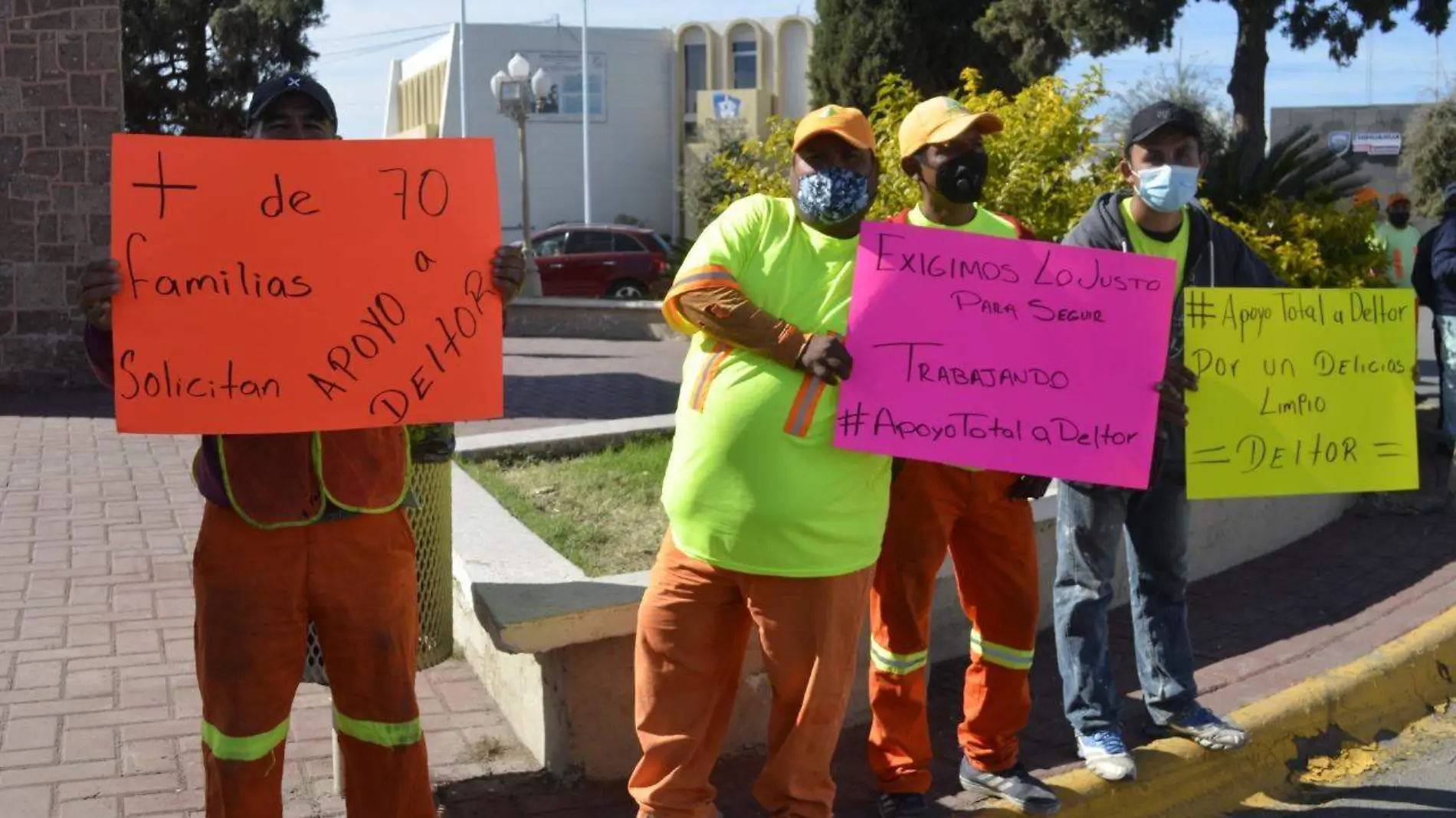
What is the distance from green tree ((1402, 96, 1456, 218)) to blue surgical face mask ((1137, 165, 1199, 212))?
40.0 metres

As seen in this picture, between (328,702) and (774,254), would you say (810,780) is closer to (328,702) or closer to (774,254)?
(774,254)

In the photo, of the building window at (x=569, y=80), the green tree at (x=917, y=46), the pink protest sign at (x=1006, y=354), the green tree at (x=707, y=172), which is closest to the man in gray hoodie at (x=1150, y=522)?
the pink protest sign at (x=1006, y=354)

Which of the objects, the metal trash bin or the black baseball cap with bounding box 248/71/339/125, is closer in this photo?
the black baseball cap with bounding box 248/71/339/125

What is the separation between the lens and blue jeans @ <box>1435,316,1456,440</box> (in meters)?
8.60

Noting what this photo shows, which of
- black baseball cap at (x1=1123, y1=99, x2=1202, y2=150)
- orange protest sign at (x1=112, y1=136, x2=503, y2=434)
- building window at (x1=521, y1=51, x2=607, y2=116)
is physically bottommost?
orange protest sign at (x1=112, y1=136, x2=503, y2=434)

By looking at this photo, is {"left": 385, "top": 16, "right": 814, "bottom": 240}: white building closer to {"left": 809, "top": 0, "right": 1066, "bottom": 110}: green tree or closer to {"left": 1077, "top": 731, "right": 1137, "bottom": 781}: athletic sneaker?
{"left": 809, "top": 0, "right": 1066, "bottom": 110}: green tree

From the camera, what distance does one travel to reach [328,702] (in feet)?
16.4

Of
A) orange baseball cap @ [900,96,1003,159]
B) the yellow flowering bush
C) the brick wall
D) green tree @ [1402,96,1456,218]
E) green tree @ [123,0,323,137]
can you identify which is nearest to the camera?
orange baseball cap @ [900,96,1003,159]

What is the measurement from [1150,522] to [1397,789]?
51.8 inches

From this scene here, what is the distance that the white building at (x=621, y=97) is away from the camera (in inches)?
2008

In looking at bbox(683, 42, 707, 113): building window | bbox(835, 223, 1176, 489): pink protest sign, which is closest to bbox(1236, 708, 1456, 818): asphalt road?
bbox(835, 223, 1176, 489): pink protest sign

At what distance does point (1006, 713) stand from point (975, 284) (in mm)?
1269

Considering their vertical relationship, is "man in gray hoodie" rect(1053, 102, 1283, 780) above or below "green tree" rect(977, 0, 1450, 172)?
below

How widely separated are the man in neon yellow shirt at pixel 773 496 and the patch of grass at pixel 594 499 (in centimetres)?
204
